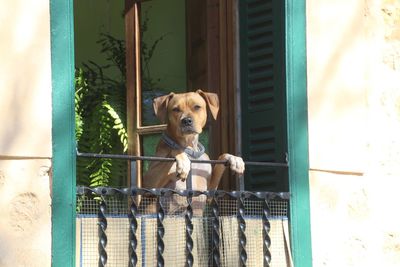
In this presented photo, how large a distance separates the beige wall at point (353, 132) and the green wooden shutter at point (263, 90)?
0.57 feet

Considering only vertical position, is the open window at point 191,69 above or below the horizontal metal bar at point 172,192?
above

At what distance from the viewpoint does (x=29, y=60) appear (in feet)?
21.2

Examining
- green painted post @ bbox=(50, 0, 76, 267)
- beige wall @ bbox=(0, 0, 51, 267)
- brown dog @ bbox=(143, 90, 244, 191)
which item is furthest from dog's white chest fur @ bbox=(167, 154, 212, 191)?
beige wall @ bbox=(0, 0, 51, 267)

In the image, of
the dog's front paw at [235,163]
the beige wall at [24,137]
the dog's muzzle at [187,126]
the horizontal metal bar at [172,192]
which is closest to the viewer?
the beige wall at [24,137]

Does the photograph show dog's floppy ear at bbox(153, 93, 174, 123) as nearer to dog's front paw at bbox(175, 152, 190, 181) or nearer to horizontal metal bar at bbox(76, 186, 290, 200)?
dog's front paw at bbox(175, 152, 190, 181)

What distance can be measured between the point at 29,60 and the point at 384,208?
2.29 metres

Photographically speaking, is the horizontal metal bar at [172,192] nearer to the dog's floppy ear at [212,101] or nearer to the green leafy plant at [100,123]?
the dog's floppy ear at [212,101]

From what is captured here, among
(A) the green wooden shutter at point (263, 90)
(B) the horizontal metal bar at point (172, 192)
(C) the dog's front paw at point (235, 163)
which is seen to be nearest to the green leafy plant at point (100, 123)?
(A) the green wooden shutter at point (263, 90)

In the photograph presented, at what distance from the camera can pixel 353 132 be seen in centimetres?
748

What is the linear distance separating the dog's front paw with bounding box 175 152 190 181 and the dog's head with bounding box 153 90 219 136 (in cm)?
56

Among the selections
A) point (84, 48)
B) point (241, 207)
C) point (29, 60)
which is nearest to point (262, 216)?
point (241, 207)

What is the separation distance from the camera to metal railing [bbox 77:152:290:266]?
21.6 ft

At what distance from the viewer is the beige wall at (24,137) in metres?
6.36

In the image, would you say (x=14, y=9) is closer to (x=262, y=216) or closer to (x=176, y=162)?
(x=176, y=162)
